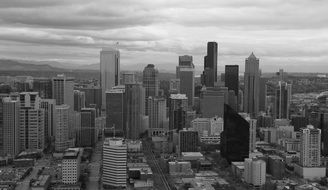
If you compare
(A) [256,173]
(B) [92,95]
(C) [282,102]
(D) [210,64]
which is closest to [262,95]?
(C) [282,102]

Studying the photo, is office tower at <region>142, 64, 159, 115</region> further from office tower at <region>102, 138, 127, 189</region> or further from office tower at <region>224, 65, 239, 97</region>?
office tower at <region>102, 138, 127, 189</region>

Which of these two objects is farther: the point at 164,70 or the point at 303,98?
the point at 164,70

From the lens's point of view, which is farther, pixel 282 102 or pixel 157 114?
pixel 282 102

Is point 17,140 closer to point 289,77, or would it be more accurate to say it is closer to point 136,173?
point 136,173

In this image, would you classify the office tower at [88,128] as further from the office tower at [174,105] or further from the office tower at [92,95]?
the office tower at [92,95]

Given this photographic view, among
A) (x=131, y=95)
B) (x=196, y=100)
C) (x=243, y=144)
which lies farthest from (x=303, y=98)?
(x=243, y=144)

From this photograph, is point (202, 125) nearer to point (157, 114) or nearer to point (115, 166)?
point (157, 114)

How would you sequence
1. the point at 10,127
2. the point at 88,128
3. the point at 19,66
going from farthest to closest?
the point at 19,66 < the point at 88,128 < the point at 10,127
